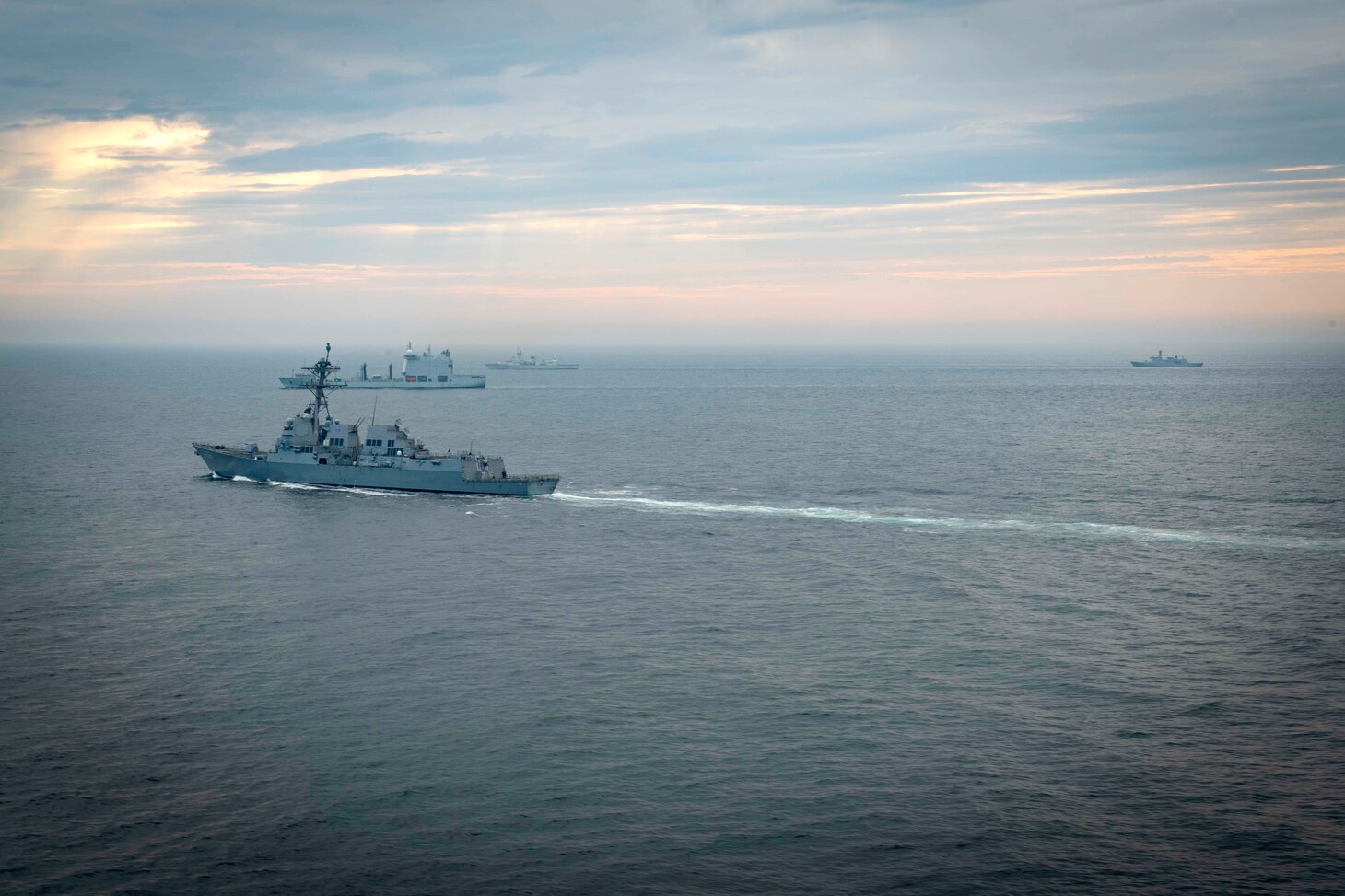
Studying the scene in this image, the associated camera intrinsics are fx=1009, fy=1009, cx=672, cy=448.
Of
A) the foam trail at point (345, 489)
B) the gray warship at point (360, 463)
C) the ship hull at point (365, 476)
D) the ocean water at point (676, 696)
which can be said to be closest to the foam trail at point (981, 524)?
the ocean water at point (676, 696)

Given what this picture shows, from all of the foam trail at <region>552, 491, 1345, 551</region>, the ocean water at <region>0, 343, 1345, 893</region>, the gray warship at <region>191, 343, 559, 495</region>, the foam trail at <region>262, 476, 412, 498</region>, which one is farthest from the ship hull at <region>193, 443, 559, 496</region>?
the ocean water at <region>0, 343, 1345, 893</region>

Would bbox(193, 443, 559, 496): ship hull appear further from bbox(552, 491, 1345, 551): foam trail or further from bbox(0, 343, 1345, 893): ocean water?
bbox(0, 343, 1345, 893): ocean water

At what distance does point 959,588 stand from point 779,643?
17710 mm

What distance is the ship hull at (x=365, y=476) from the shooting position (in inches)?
4230

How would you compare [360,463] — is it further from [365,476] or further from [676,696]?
[676,696]

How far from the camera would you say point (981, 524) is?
3521 inches

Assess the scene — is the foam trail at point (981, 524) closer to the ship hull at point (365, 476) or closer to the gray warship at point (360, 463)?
the ship hull at point (365, 476)

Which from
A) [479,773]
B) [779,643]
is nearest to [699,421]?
[779,643]

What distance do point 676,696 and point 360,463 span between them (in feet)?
242

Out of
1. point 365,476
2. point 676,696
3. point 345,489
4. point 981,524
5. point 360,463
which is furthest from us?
point 360,463

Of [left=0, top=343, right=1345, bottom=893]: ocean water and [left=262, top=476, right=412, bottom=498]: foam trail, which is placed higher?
[left=262, top=476, right=412, bottom=498]: foam trail

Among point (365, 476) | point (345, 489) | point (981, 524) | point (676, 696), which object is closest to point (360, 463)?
point (365, 476)

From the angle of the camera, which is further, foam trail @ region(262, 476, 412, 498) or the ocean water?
foam trail @ region(262, 476, 412, 498)

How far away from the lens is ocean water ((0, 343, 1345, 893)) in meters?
36.7
